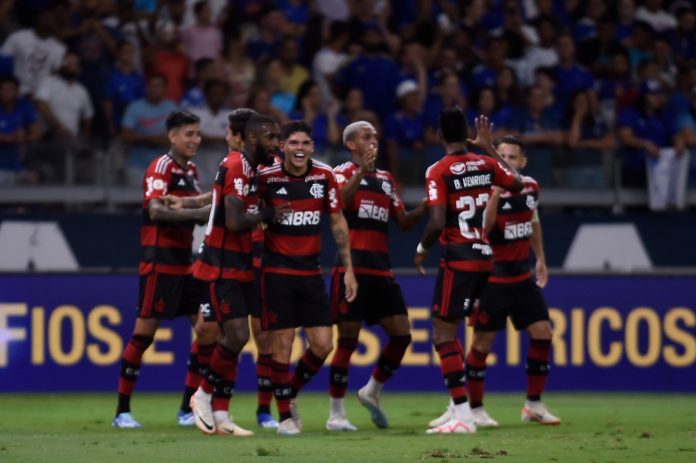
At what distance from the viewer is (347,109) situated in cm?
1766

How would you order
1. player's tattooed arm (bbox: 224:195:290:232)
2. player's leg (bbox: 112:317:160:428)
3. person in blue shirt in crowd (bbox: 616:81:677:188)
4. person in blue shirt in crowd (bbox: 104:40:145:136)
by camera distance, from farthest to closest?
person in blue shirt in crowd (bbox: 616:81:677:188) → person in blue shirt in crowd (bbox: 104:40:145:136) → player's leg (bbox: 112:317:160:428) → player's tattooed arm (bbox: 224:195:290:232)

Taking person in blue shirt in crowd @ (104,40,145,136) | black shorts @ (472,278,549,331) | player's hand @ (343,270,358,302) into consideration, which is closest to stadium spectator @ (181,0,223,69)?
person in blue shirt in crowd @ (104,40,145,136)

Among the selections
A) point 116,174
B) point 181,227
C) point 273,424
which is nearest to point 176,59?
point 116,174

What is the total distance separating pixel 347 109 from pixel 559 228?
2.92 meters

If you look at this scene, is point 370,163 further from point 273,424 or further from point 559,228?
point 559,228

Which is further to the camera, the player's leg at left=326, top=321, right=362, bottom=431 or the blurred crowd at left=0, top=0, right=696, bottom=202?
the blurred crowd at left=0, top=0, right=696, bottom=202

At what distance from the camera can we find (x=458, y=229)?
1175cm

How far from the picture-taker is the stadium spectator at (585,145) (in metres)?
17.4

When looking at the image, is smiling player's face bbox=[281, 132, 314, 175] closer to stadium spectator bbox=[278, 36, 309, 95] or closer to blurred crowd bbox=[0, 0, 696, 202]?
blurred crowd bbox=[0, 0, 696, 202]

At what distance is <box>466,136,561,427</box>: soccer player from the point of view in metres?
12.5

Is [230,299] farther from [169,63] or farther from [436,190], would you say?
[169,63]

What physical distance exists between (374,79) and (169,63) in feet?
8.38

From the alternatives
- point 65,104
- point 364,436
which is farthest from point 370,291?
point 65,104

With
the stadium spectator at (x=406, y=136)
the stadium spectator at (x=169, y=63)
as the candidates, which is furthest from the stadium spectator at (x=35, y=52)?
the stadium spectator at (x=406, y=136)
